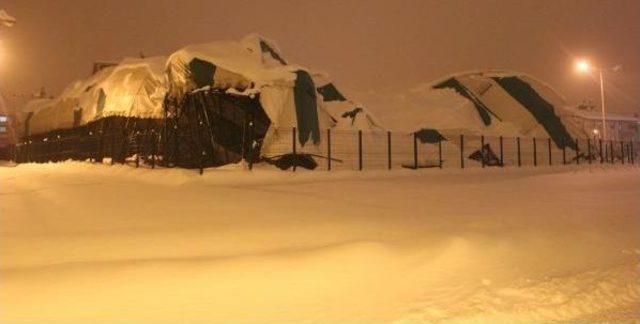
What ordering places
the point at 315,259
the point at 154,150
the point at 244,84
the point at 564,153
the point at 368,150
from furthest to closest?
the point at 564,153
the point at 368,150
the point at 154,150
the point at 244,84
the point at 315,259

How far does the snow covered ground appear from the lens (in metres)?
4.76

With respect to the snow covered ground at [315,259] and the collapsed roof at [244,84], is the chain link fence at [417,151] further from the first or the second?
the snow covered ground at [315,259]

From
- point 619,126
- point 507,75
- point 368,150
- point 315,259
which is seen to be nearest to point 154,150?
point 368,150

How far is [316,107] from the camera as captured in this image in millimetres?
22422

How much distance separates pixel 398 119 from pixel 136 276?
25243 mm

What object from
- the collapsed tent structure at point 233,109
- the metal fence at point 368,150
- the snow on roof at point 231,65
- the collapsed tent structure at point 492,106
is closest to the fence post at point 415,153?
the metal fence at point 368,150

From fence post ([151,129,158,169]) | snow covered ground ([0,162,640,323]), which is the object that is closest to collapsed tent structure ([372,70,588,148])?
fence post ([151,129,158,169])

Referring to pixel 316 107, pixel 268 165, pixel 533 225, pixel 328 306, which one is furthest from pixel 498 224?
pixel 316 107

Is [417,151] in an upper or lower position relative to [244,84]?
lower

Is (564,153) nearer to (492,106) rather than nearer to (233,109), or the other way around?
(492,106)

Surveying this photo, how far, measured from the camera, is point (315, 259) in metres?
6.36

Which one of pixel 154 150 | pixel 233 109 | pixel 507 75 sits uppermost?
pixel 507 75

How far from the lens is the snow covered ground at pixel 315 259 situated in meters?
4.76

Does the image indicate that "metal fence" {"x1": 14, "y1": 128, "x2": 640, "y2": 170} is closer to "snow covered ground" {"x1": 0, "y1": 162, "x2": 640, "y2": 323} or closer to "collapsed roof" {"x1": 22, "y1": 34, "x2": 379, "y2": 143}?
"collapsed roof" {"x1": 22, "y1": 34, "x2": 379, "y2": 143}
